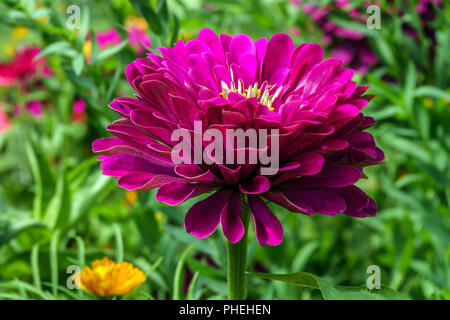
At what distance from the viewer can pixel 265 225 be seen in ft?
0.99

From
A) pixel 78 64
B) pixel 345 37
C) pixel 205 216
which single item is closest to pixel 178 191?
pixel 205 216

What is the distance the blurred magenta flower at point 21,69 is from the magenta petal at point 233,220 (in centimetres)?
69

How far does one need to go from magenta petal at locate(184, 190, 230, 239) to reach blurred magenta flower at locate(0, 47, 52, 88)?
0.69 meters

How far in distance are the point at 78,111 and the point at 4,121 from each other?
13 cm

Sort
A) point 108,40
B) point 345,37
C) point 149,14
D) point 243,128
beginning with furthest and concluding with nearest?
point 108,40, point 345,37, point 149,14, point 243,128

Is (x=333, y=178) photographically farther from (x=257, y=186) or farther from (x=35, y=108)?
(x=35, y=108)

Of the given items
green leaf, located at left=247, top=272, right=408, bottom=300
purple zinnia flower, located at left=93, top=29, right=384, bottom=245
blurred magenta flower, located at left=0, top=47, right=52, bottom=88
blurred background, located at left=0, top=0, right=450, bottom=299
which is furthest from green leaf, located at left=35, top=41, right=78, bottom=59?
blurred magenta flower, located at left=0, top=47, right=52, bottom=88

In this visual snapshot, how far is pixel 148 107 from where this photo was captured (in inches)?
12.5

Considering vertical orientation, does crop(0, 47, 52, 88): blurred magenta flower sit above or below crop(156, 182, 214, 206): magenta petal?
above

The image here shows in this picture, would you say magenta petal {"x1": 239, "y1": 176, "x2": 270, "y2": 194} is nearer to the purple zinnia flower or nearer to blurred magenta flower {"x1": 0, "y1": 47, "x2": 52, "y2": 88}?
the purple zinnia flower

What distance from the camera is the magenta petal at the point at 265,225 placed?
30cm

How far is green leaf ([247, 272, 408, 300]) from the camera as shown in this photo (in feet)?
1.02
